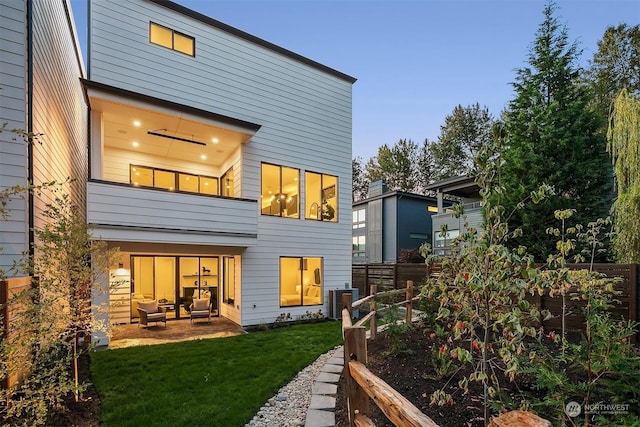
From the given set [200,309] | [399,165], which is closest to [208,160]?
[200,309]

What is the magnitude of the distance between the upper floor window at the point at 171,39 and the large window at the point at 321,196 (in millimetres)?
4944

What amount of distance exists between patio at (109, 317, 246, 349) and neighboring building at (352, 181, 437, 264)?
12.9 meters

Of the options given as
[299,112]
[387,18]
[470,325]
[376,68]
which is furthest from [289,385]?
[376,68]

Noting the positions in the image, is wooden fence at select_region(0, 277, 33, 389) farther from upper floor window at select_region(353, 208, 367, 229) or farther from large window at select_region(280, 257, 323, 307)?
upper floor window at select_region(353, 208, 367, 229)

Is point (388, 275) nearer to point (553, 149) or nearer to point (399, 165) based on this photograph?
point (553, 149)

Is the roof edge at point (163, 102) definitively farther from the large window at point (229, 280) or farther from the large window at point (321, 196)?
the large window at point (229, 280)

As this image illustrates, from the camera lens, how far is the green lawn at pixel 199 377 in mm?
3955

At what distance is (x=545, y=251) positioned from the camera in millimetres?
9867

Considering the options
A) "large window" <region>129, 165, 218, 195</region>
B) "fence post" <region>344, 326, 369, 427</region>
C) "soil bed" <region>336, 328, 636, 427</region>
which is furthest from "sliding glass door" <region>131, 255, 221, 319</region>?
"fence post" <region>344, 326, 369, 427</region>

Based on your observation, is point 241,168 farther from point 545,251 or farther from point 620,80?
point 620,80

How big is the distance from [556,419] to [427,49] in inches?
Answer: 625

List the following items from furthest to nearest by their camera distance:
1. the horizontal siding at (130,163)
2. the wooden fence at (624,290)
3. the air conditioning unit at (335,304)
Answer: the air conditioning unit at (335,304)
the horizontal siding at (130,163)
the wooden fence at (624,290)

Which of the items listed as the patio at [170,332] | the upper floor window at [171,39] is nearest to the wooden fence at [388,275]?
the patio at [170,332]

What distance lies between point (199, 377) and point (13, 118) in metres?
4.61
